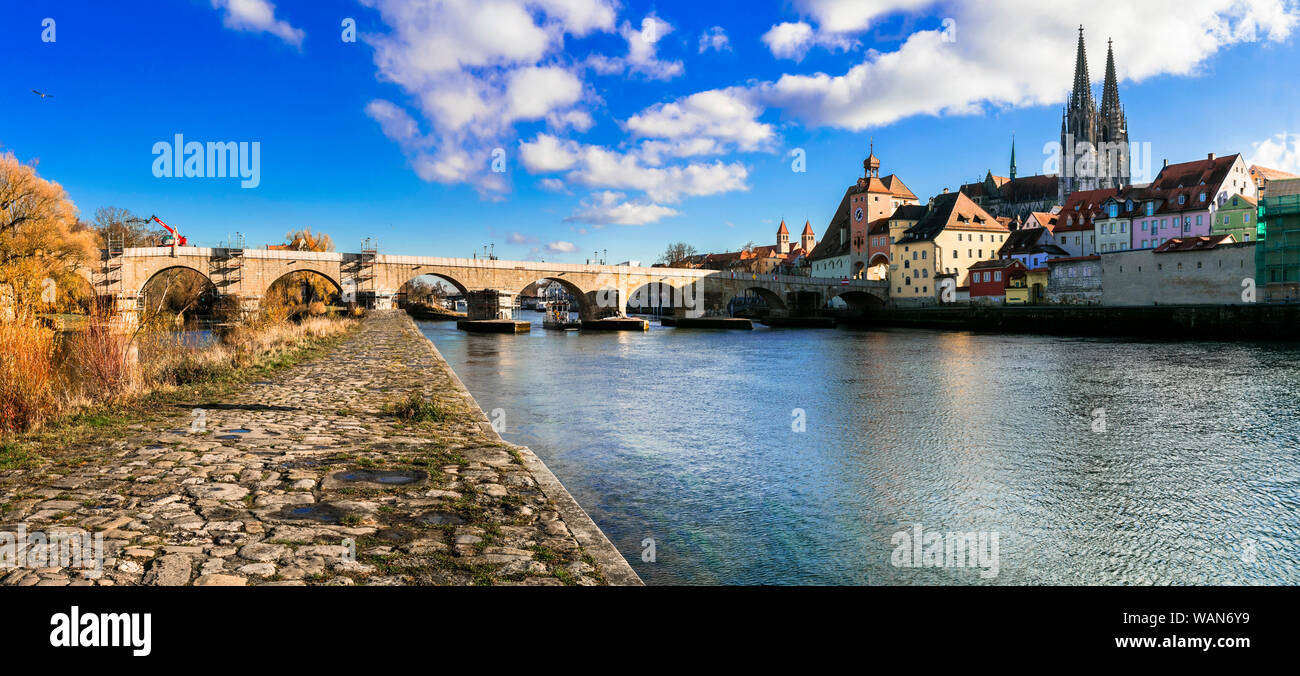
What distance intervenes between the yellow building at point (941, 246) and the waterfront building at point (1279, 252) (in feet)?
116

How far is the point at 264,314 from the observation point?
27016mm

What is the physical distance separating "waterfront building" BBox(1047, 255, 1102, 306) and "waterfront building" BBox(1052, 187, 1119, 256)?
522 inches

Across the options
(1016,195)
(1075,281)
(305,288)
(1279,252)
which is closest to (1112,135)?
(1016,195)

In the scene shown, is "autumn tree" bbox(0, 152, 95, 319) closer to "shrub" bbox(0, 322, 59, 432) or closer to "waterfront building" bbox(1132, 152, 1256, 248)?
"shrub" bbox(0, 322, 59, 432)

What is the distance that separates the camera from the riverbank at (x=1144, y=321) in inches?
1553

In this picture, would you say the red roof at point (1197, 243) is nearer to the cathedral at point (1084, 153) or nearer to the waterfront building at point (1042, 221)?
the waterfront building at point (1042, 221)

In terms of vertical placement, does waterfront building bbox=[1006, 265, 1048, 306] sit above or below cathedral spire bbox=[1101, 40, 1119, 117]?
below

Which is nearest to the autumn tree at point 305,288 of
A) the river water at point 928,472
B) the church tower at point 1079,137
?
the river water at point 928,472

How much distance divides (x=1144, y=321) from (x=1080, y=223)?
115ft

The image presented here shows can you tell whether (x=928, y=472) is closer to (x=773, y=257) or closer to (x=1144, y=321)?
(x=1144, y=321)

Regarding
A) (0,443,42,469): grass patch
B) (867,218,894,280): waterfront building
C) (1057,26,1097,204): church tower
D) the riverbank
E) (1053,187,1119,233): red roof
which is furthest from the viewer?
(1057,26,1097,204): church tower

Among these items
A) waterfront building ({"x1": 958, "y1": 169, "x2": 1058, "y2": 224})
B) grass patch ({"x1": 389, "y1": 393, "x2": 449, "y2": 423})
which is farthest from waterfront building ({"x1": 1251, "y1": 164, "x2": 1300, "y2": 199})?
grass patch ({"x1": 389, "y1": 393, "x2": 449, "y2": 423})

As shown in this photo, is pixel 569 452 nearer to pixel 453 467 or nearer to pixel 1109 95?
pixel 453 467

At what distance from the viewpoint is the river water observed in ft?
20.3
